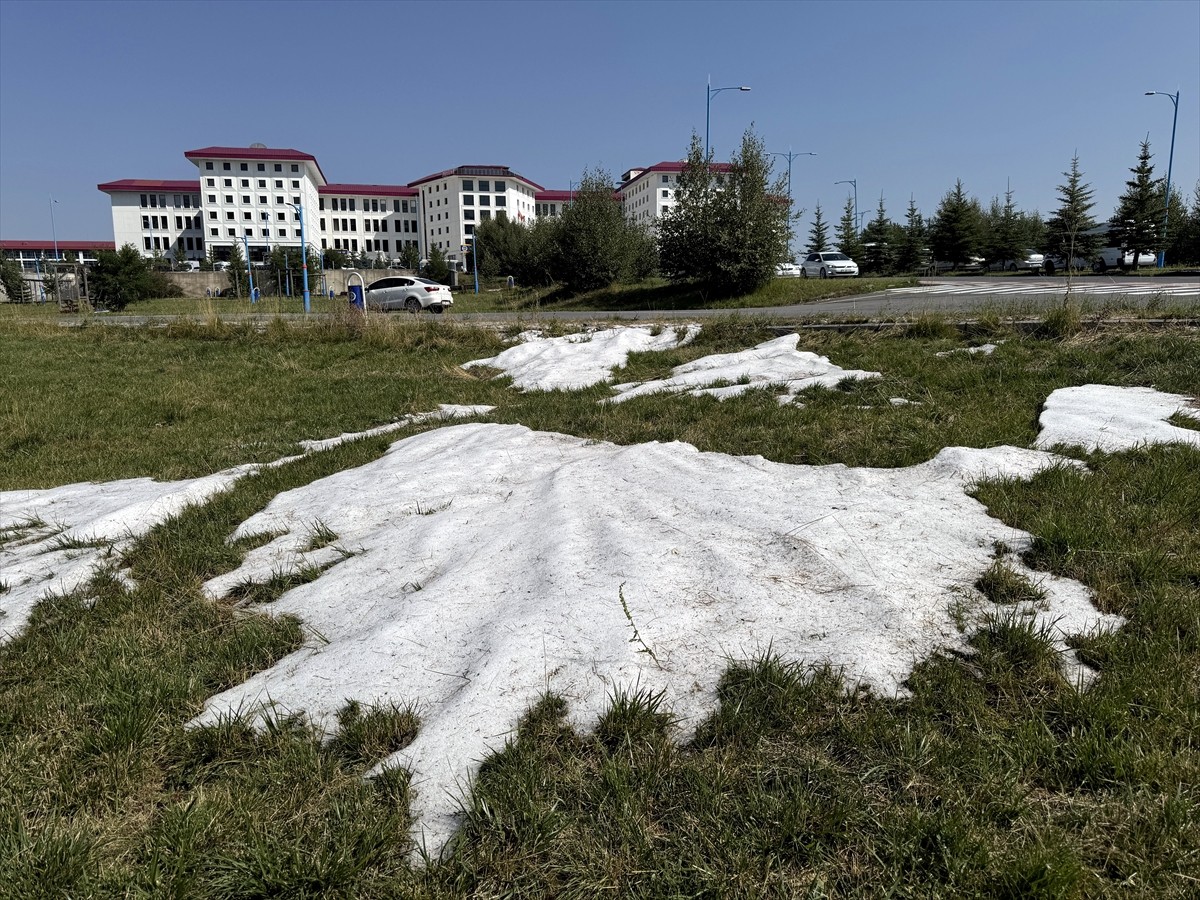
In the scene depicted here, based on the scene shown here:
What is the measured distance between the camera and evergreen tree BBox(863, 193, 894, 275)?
4838 centimetres

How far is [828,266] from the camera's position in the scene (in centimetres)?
3866

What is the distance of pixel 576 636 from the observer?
290 centimetres

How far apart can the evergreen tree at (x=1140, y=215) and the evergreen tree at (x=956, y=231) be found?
23.9ft

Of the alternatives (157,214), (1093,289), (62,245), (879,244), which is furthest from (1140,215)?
(62,245)

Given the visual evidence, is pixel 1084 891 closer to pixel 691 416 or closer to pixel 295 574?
pixel 295 574

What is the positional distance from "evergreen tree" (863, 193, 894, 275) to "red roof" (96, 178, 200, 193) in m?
99.7

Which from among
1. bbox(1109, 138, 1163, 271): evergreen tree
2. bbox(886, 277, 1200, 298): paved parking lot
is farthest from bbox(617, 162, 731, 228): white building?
bbox(886, 277, 1200, 298): paved parking lot

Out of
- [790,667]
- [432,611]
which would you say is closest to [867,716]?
[790,667]

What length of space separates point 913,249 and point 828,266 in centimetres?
1191

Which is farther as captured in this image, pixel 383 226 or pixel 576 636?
pixel 383 226

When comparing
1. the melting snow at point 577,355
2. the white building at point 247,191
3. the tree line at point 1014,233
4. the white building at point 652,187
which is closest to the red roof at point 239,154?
the white building at point 247,191

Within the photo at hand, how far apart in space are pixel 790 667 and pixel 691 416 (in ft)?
14.2

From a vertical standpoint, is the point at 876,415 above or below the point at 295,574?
above

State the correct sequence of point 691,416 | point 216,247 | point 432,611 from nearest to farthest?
1. point 432,611
2. point 691,416
3. point 216,247
